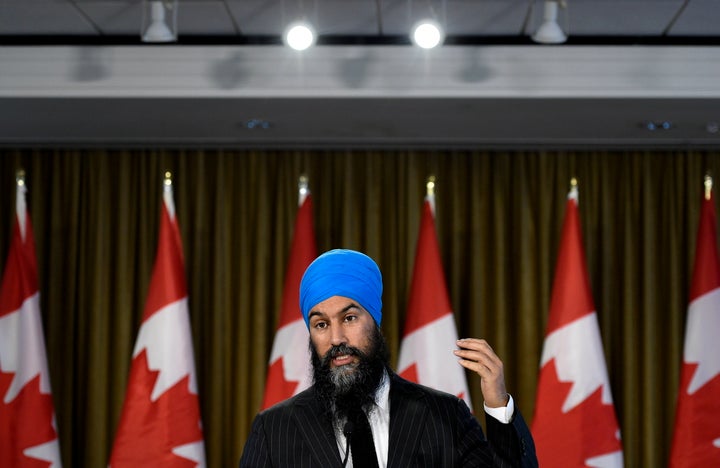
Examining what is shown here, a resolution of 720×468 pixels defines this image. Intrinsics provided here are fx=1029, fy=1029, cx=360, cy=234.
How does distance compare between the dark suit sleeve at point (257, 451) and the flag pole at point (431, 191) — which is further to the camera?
the flag pole at point (431, 191)

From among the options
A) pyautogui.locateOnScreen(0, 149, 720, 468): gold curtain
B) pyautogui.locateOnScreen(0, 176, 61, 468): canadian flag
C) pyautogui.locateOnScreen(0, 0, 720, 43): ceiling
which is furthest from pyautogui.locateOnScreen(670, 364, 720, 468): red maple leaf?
pyautogui.locateOnScreen(0, 176, 61, 468): canadian flag

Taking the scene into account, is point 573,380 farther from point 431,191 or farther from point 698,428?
point 431,191

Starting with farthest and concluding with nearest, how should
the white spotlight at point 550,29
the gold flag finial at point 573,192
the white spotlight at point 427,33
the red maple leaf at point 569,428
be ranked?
the gold flag finial at point 573,192
the red maple leaf at point 569,428
the white spotlight at point 427,33
the white spotlight at point 550,29

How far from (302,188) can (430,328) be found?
1227mm

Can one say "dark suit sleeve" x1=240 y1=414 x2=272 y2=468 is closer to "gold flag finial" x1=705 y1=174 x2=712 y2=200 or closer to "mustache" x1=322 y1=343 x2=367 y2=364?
"mustache" x1=322 y1=343 x2=367 y2=364

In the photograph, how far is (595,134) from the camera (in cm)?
667

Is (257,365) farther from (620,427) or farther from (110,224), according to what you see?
(620,427)

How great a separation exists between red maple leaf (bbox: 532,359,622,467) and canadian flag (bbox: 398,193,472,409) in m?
0.47

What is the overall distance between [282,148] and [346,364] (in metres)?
4.19

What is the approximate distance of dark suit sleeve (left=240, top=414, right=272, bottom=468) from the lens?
279cm

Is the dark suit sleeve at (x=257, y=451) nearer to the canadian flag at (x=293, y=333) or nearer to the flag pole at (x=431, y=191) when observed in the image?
the canadian flag at (x=293, y=333)

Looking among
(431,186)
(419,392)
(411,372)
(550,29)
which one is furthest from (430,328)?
(419,392)

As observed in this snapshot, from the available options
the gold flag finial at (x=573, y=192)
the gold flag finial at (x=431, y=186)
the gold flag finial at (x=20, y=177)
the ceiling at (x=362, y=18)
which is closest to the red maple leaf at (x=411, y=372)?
the gold flag finial at (x=431, y=186)

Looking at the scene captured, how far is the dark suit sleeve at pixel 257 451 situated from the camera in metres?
2.79
